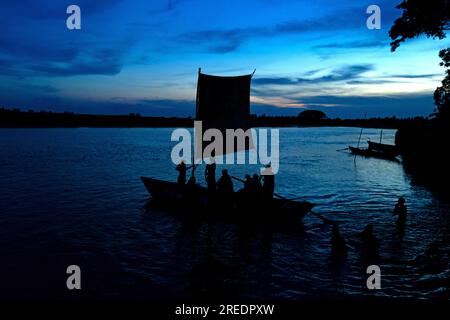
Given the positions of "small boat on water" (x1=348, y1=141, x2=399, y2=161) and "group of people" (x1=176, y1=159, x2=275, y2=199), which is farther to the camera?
"small boat on water" (x1=348, y1=141, x2=399, y2=161)

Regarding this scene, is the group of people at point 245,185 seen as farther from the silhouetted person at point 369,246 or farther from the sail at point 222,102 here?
the silhouetted person at point 369,246

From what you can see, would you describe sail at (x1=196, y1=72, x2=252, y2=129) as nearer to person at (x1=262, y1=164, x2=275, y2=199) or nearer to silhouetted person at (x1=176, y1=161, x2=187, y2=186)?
person at (x1=262, y1=164, x2=275, y2=199)

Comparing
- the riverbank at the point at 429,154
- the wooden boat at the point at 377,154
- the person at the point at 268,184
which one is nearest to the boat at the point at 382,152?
the wooden boat at the point at 377,154

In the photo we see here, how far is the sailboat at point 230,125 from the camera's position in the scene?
15.1 m

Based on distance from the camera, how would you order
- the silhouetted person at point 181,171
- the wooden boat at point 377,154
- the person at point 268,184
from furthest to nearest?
the wooden boat at point 377,154
the silhouetted person at point 181,171
the person at point 268,184

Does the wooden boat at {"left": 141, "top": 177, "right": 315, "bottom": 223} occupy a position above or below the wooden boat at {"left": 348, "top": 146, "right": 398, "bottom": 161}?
below

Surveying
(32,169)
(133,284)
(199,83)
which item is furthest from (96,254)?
(32,169)

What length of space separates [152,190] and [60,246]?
771 cm

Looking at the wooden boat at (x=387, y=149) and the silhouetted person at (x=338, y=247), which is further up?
the wooden boat at (x=387, y=149)

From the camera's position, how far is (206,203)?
18.1 metres

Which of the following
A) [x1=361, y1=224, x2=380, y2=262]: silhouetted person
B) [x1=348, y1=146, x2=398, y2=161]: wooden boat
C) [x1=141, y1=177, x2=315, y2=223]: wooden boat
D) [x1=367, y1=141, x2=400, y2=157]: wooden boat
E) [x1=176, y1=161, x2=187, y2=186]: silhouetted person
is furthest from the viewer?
[x1=348, y1=146, x2=398, y2=161]: wooden boat

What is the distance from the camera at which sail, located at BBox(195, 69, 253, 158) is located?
1500 cm

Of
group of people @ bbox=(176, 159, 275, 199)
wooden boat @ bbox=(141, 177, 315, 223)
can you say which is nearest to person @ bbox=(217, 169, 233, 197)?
group of people @ bbox=(176, 159, 275, 199)

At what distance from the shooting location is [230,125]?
51.1 ft
